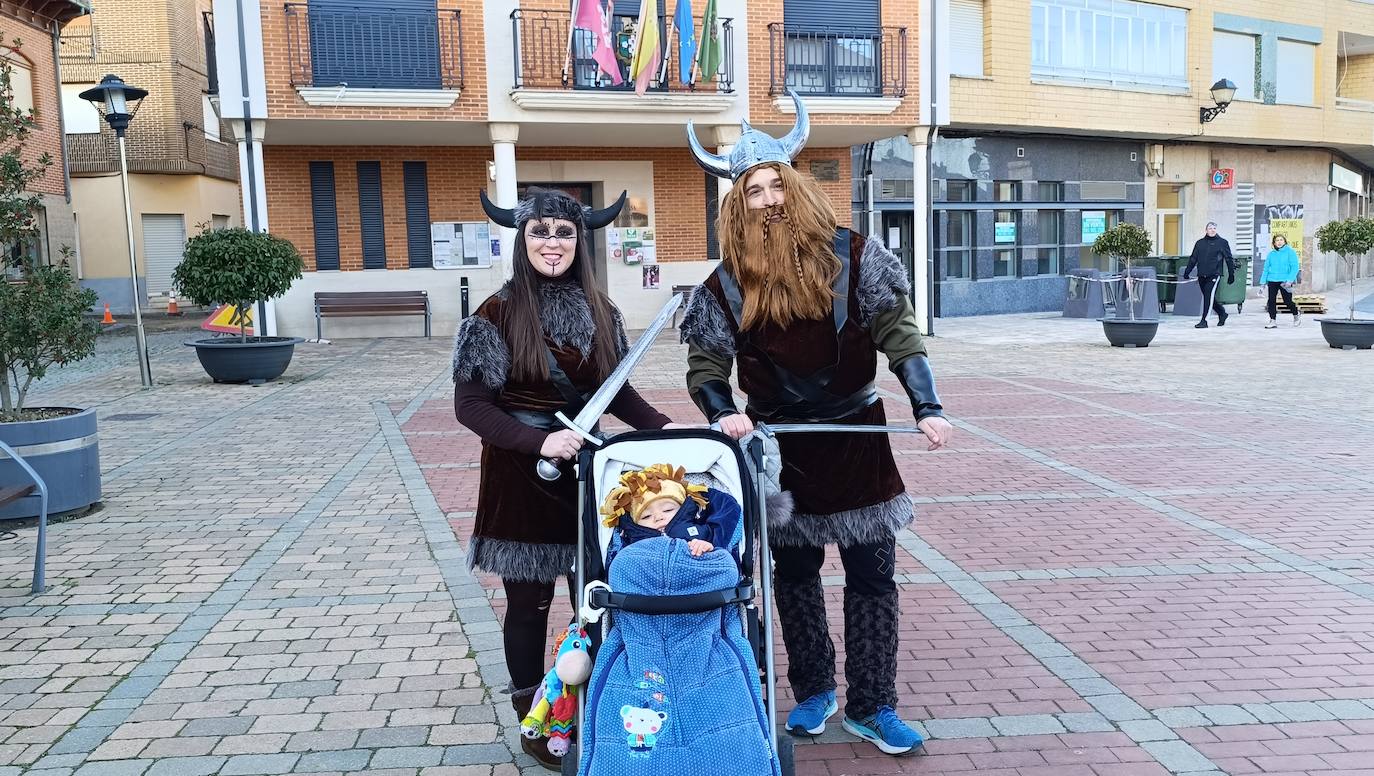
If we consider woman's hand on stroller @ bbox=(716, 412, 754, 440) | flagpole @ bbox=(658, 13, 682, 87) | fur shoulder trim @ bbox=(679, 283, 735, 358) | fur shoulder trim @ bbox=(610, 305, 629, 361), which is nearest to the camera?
woman's hand on stroller @ bbox=(716, 412, 754, 440)

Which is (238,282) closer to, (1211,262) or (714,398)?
(714,398)

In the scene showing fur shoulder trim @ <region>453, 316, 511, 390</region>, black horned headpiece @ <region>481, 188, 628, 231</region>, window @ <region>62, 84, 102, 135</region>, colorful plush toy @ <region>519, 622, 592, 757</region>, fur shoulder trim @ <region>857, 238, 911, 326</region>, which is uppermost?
window @ <region>62, 84, 102, 135</region>

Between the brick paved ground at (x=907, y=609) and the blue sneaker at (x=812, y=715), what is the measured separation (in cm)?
6

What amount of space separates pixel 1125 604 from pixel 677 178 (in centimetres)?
1828

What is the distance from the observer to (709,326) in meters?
3.52

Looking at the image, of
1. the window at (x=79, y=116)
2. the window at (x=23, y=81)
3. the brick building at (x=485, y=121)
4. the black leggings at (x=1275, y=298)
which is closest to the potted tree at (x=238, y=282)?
the brick building at (x=485, y=121)

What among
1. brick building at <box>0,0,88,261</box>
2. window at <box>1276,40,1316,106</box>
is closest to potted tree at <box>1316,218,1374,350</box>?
window at <box>1276,40,1316,106</box>

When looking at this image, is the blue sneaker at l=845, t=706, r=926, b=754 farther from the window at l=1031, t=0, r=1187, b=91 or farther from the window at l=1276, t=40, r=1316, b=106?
the window at l=1276, t=40, r=1316, b=106

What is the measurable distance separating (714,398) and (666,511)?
2.11 feet

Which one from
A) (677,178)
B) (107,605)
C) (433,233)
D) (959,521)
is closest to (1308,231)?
(677,178)

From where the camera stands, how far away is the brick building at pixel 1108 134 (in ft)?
79.9

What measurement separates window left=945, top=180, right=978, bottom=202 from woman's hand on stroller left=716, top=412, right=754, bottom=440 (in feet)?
74.6

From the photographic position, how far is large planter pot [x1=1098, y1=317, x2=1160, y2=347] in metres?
17.1

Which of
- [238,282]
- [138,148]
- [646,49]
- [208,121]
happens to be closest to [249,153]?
[238,282]
